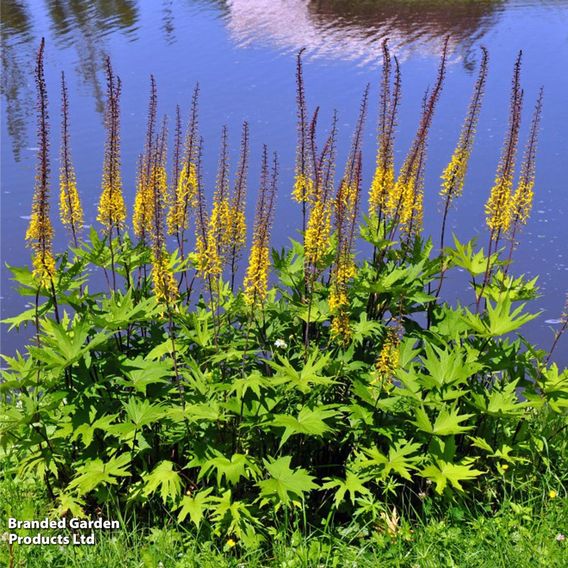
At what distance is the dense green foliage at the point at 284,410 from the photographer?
4.82 m

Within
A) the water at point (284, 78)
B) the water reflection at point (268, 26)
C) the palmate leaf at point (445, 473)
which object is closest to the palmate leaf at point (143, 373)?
the palmate leaf at point (445, 473)

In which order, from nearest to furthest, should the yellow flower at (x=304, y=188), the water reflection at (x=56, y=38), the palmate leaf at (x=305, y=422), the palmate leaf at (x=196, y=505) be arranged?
1. the palmate leaf at (x=305, y=422)
2. the palmate leaf at (x=196, y=505)
3. the yellow flower at (x=304, y=188)
4. the water reflection at (x=56, y=38)

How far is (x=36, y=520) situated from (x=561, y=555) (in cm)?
348

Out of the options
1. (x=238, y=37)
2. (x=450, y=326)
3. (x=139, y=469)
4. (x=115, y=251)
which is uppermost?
(x=115, y=251)

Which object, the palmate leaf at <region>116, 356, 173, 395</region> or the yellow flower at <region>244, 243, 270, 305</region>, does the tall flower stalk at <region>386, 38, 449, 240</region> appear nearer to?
the yellow flower at <region>244, 243, 270, 305</region>

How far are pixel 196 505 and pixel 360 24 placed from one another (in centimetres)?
1689

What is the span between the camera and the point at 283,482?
4668 mm

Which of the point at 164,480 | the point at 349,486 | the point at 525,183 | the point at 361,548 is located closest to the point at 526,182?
the point at 525,183

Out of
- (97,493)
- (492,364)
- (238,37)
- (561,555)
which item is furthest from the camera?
(238,37)

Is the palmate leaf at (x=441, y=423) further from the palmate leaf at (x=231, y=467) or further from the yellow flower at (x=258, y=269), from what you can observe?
the yellow flower at (x=258, y=269)

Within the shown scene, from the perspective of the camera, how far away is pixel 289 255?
586 centimetres

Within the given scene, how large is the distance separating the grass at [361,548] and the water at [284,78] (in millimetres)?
3151

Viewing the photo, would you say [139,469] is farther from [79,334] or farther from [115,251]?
[115,251]

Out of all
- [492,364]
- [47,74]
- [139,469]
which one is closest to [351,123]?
[47,74]
